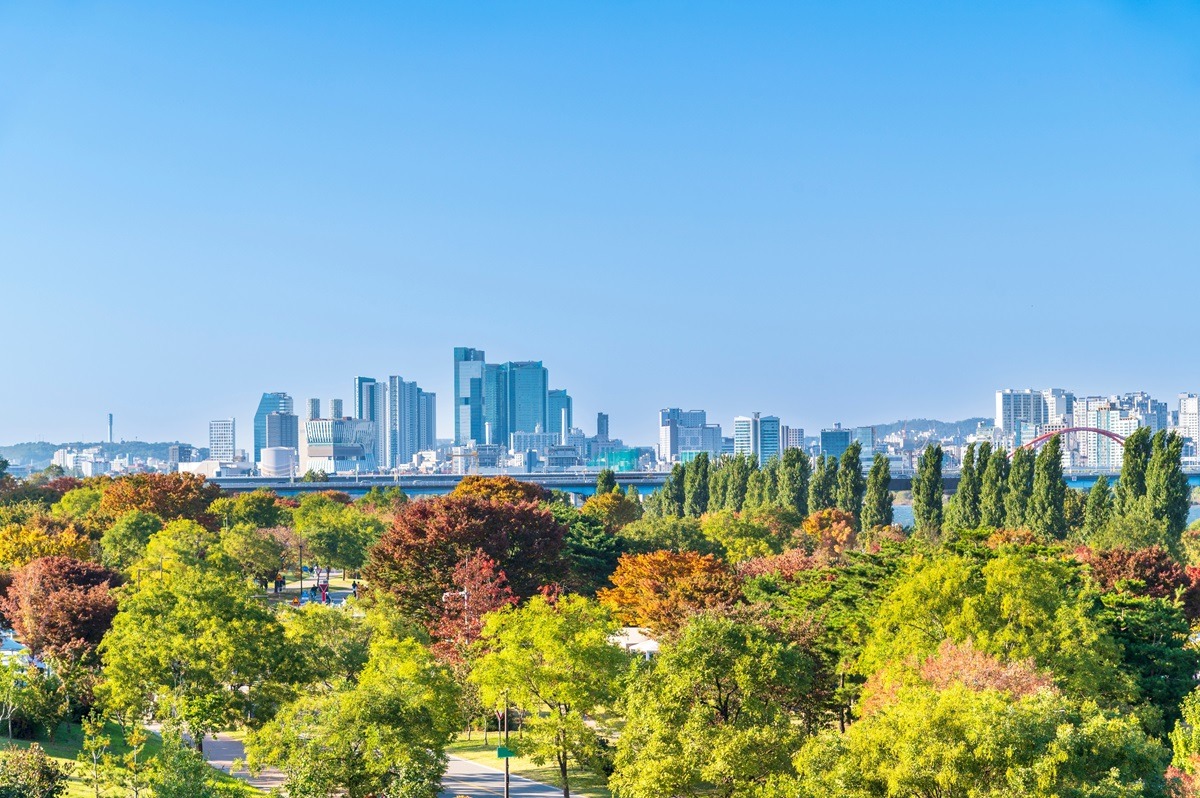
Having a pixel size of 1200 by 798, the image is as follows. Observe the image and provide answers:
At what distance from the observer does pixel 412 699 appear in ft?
88.0

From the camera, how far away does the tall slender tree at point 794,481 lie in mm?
90938

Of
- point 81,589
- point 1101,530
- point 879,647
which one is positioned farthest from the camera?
point 1101,530

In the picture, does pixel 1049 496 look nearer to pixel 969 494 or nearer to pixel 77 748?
pixel 969 494

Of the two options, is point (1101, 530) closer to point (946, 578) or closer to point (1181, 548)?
point (1181, 548)

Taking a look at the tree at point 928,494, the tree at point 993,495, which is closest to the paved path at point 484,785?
the tree at point 993,495

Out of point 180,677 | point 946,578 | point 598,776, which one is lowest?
point 598,776

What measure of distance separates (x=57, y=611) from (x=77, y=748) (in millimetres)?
7748

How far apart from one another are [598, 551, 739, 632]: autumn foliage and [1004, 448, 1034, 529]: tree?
2658 centimetres

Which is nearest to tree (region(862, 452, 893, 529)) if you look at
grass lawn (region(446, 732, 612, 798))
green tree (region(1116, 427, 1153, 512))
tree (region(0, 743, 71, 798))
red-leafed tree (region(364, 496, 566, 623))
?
green tree (region(1116, 427, 1153, 512))

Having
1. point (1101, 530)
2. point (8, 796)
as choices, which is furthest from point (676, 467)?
point (8, 796)

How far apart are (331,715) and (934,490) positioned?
56579 mm

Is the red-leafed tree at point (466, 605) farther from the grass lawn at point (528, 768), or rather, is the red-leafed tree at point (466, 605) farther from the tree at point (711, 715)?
the tree at point (711, 715)

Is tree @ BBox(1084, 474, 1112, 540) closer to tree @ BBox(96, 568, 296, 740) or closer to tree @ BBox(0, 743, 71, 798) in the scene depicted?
tree @ BBox(96, 568, 296, 740)

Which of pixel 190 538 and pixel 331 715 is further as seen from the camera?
pixel 190 538
